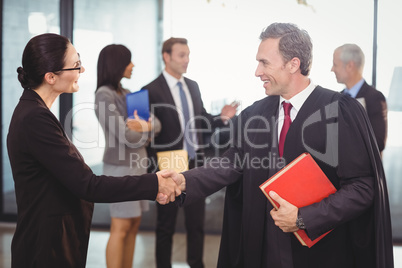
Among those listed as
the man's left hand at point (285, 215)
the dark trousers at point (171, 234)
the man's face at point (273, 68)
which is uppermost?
the man's face at point (273, 68)

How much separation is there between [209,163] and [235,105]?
1349mm

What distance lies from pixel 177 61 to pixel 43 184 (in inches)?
74.2

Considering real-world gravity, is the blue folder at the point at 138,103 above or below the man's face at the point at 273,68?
below

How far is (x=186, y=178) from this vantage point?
2.15 metres

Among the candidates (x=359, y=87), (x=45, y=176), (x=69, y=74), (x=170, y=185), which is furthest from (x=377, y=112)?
(x=45, y=176)

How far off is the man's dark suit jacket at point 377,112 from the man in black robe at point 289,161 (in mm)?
1429

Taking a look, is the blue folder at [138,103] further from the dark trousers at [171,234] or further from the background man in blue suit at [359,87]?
the background man in blue suit at [359,87]

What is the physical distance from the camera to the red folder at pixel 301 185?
1.71 meters

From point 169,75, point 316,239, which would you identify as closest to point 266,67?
point 316,239

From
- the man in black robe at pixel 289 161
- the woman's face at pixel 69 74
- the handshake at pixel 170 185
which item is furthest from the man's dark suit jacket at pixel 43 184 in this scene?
the man in black robe at pixel 289 161

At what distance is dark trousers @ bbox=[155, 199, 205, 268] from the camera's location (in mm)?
3285

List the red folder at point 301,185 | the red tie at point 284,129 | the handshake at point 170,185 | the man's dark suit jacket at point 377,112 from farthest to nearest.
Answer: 1. the man's dark suit jacket at point 377,112
2. the handshake at point 170,185
3. the red tie at point 284,129
4. the red folder at point 301,185

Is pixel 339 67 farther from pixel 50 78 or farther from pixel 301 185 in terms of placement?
pixel 50 78

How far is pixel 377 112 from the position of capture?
10.7 feet
